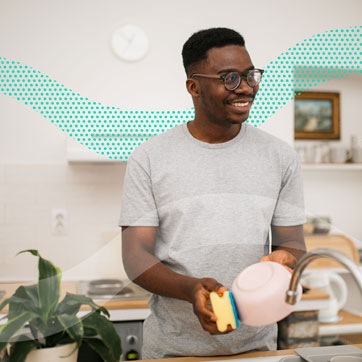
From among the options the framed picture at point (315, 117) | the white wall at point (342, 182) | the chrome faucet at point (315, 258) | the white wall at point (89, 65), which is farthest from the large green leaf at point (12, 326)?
the framed picture at point (315, 117)

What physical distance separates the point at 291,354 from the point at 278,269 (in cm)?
22

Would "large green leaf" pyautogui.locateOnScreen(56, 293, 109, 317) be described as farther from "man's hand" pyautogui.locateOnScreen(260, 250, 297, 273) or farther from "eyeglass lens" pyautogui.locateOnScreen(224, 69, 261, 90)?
"eyeglass lens" pyautogui.locateOnScreen(224, 69, 261, 90)

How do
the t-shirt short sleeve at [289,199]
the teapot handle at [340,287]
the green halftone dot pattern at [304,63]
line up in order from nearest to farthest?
the t-shirt short sleeve at [289,199] < the teapot handle at [340,287] < the green halftone dot pattern at [304,63]

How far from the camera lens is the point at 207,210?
0.69m

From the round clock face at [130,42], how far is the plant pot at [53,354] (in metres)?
0.78

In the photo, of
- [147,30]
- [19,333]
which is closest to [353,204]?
[147,30]

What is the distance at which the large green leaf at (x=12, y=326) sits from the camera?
1.65 ft

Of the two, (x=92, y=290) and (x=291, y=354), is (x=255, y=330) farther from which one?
(x=92, y=290)

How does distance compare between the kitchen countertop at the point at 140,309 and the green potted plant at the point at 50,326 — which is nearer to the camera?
the green potted plant at the point at 50,326

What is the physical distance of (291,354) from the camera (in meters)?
0.64

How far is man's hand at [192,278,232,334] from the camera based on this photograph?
0.49 metres

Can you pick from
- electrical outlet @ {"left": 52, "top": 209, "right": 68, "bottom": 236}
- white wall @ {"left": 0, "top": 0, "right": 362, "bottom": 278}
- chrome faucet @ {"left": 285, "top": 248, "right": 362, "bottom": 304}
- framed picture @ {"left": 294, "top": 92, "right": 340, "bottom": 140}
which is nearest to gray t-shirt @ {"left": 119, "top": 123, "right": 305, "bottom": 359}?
chrome faucet @ {"left": 285, "top": 248, "right": 362, "bottom": 304}

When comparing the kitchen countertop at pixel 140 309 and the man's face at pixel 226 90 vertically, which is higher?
the man's face at pixel 226 90

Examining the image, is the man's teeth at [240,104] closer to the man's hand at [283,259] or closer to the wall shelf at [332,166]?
the man's hand at [283,259]
